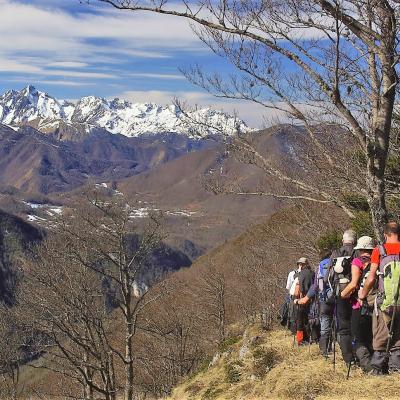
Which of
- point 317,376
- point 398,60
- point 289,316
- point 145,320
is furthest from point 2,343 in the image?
point 398,60

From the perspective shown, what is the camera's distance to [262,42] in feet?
25.2

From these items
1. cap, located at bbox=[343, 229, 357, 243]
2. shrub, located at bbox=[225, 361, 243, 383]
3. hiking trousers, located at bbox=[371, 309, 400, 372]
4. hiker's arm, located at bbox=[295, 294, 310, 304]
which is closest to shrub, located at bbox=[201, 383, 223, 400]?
shrub, located at bbox=[225, 361, 243, 383]

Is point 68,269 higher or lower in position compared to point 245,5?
lower

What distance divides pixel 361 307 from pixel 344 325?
24.3 inches

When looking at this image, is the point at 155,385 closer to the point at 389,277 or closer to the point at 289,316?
the point at 289,316

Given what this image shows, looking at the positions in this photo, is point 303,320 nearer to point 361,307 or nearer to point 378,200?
point 361,307

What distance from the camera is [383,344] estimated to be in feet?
25.0

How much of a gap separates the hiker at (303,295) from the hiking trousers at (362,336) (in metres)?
2.72

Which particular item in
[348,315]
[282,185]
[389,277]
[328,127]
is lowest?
[348,315]

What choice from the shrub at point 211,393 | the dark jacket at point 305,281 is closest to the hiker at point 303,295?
the dark jacket at point 305,281

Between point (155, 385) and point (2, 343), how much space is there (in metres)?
10.9

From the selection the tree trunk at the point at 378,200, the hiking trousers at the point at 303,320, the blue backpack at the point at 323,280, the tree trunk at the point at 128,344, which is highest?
the tree trunk at the point at 378,200

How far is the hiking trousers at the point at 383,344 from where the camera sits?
7500 millimetres

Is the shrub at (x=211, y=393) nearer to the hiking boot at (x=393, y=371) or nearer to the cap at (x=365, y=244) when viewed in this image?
the hiking boot at (x=393, y=371)
